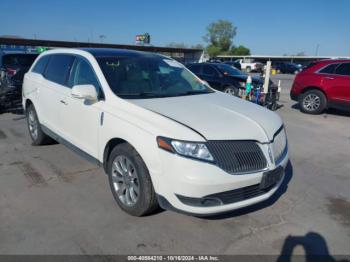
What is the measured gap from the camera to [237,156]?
2736 mm

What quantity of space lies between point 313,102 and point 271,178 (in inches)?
307

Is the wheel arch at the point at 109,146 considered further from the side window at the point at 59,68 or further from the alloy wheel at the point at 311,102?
the alloy wheel at the point at 311,102

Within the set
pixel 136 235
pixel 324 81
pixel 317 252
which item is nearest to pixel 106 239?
pixel 136 235

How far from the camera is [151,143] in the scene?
275 centimetres

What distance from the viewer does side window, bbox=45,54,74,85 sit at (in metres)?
4.39

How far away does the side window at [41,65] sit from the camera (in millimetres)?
5208

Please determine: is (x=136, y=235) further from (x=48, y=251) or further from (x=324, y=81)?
(x=324, y=81)

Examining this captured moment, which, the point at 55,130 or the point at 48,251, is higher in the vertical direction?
the point at 55,130

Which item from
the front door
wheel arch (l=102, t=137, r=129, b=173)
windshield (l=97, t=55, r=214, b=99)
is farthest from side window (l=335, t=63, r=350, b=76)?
wheel arch (l=102, t=137, r=129, b=173)

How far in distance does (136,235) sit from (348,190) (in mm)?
2996

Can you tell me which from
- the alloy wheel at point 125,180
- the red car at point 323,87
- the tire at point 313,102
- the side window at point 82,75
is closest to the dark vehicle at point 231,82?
the red car at point 323,87

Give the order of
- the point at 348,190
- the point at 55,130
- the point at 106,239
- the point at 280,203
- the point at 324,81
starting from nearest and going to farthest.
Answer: the point at 106,239
the point at 280,203
the point at 348,190
the point at 55,130
the point at 324,81

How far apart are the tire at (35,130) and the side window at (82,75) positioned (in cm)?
156

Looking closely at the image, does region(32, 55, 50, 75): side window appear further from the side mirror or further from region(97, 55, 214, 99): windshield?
the side mirror
